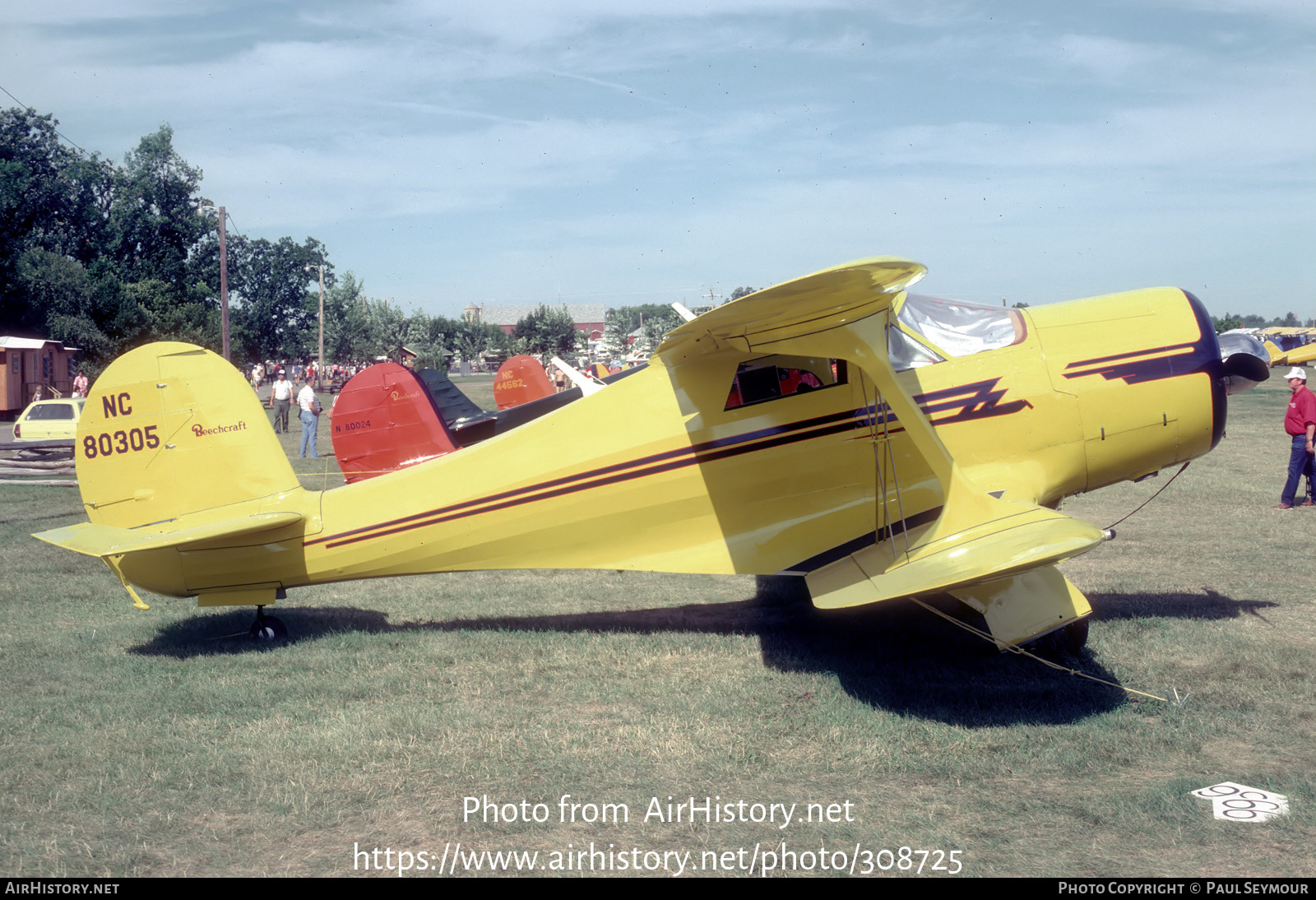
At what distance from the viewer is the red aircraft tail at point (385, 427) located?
10742 millimetres

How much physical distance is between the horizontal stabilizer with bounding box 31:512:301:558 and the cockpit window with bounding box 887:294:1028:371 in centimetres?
448

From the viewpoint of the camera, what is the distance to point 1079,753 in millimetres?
4793

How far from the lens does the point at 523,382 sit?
1912 centimetres

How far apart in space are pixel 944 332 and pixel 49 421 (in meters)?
21.2

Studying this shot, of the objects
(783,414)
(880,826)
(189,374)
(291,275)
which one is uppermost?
(291,275)

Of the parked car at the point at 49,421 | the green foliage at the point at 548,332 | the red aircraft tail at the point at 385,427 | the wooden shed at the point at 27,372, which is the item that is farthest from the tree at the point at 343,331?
the red aircraft tail at the point at 385,427

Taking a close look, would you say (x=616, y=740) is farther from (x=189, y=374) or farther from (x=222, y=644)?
(x=189, y=374)

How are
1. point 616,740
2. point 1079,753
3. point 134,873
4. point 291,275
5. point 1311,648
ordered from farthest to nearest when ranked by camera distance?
point 291,275 → point 1311,648 → point 616,740 → point 1079,753 → point 134,873

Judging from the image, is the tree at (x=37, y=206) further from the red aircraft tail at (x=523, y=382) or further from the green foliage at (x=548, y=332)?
the red aircraft tail at (x=523, y=382)

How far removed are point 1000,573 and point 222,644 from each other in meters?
5.46

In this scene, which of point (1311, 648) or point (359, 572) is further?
point (359, 572)

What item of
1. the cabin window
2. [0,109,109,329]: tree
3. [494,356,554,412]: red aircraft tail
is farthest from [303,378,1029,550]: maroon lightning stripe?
[0,109,109,329]: tree

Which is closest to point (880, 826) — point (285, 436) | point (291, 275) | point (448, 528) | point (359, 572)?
point (448, 528)

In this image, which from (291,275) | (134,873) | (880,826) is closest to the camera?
(134,873)
